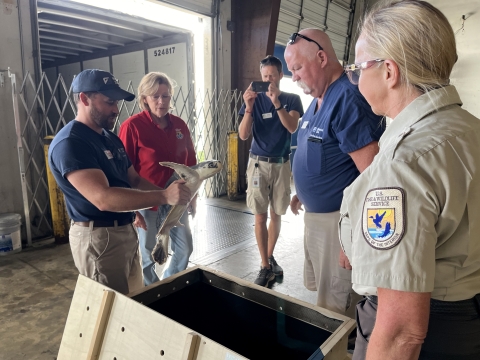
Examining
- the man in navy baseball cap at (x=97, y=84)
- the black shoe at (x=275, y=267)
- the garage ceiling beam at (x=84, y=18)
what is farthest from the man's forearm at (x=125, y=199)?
the garage ceiling beam at (x=84, y=18)

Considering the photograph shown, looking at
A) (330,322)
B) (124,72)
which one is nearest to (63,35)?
(124,72)

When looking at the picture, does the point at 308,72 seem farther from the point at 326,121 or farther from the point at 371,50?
the point at 371,50

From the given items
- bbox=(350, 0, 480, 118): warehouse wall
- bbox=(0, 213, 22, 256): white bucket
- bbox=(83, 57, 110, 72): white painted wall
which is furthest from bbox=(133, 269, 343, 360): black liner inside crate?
bbox=(350, 0, 480, 118): warehouse wall

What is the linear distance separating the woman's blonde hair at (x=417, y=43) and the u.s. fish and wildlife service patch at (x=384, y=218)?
0.79 ft

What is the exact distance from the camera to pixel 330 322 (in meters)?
1.10

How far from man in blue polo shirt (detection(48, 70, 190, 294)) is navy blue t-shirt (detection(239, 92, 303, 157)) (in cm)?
130

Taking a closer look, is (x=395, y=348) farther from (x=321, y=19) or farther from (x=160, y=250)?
(x=321, y=19)

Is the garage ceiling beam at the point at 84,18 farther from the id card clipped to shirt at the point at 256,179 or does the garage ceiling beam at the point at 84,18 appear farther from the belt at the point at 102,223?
the belt at the point at 102,223

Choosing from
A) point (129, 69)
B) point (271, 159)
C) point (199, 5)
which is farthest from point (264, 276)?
point (129, 69)

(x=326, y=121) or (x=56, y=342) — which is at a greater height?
(x=326, y=121)

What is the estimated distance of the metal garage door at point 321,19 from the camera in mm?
5953

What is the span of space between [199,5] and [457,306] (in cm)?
475

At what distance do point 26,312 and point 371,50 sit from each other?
8.06ft

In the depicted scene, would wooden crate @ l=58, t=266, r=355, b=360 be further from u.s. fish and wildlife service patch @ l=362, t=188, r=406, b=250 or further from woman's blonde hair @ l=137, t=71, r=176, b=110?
woman's blonde hair @ l=137, t=71, r=176, b=110
